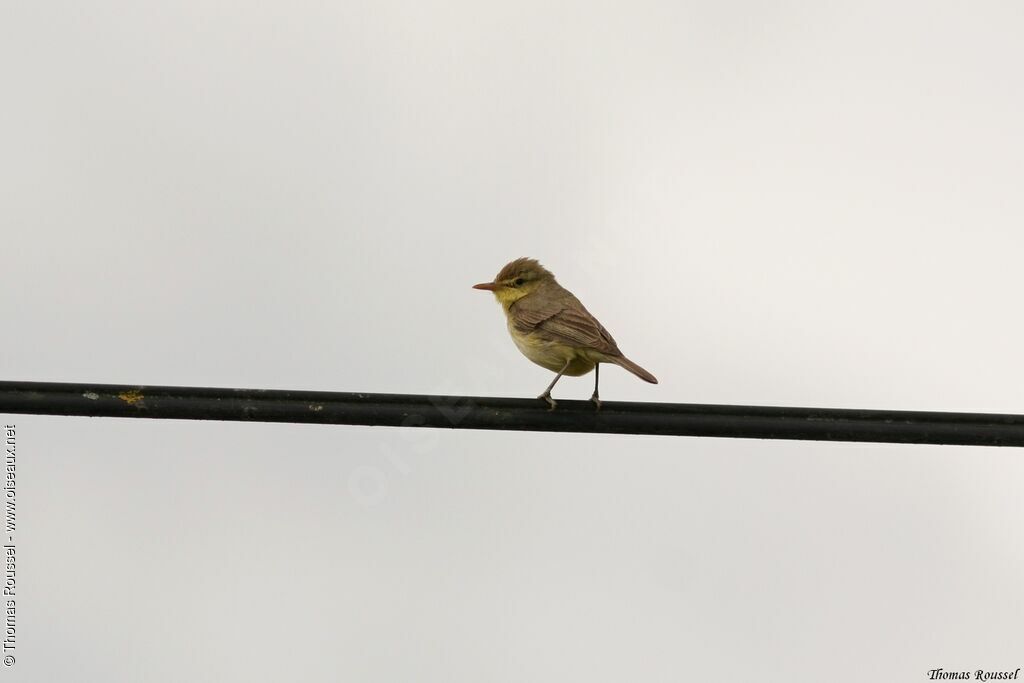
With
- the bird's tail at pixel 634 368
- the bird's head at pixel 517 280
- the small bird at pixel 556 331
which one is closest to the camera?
the bird's tail at pixel 634 368

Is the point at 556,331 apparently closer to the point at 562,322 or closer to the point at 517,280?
the point at 562,322

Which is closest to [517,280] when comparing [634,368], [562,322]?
[562,322]

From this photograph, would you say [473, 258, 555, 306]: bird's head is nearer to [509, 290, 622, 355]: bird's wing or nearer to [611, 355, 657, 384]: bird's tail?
[509, 290, 622, 355]: bird's wing

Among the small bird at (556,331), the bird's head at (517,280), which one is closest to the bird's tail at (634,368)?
the small bird at (556,331)

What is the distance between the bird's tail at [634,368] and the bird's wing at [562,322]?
10cm

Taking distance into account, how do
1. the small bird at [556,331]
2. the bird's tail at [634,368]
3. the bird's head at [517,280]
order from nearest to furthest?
the bird's tail at [634,368], the small bird at [556,331], the bird's head at [517,280]

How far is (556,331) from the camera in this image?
1002cm

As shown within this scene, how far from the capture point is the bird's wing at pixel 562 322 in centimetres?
973

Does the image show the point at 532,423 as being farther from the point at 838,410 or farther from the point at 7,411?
the point at 7,411

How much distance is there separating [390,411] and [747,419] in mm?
2003

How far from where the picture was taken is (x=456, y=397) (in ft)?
23.3

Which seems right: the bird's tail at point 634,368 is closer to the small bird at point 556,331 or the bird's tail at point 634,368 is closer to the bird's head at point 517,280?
the small bird at point 556,331

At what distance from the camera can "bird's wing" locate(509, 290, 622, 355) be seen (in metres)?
9.73

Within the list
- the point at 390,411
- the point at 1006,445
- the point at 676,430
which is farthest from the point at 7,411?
the point at 1006,445
